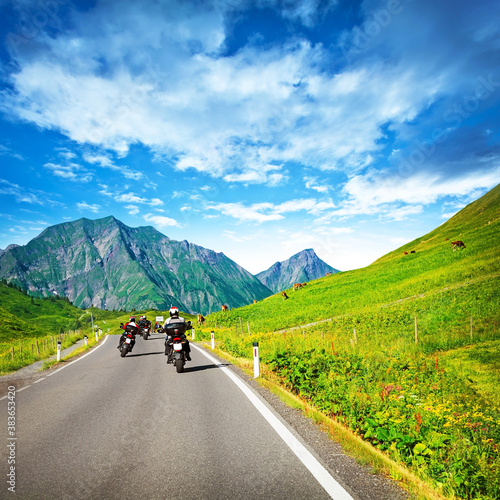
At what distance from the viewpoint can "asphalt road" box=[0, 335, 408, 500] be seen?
11.5 ft

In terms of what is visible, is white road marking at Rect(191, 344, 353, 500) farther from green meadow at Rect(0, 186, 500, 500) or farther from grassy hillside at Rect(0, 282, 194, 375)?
grassy hillside at Rect(0, 282, 194, 375)

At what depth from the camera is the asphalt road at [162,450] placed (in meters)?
3.52

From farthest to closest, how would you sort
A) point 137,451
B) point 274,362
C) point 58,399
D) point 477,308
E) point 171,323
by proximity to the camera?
1. point 477,308
2. point 171,323
3. point 274,362
4. point 58,399
5. point 137,451

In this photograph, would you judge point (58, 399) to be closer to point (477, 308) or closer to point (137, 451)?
point (137, 451)

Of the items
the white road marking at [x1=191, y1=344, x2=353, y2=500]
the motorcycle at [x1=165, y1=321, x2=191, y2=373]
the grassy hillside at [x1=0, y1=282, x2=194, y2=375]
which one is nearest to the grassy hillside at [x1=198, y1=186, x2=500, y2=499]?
the white road marking at [x1=191, y1=344, x2=353, y2=500]

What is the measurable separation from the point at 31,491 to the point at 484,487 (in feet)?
15.9

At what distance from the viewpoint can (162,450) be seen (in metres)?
4.59

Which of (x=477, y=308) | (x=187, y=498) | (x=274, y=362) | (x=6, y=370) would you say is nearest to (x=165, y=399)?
(x=274, y=362)

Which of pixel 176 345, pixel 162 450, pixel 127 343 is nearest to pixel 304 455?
pixel 162 450

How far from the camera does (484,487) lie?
346 centimetres

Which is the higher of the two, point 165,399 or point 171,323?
point 171,323

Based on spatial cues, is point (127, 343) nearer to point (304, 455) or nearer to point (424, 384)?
point (424, 384)

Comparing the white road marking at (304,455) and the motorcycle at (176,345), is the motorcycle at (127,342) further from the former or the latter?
the white road marking at (304,455)

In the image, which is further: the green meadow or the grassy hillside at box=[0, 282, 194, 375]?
the grassy hillside at box=[0, 282, 194, 375]
